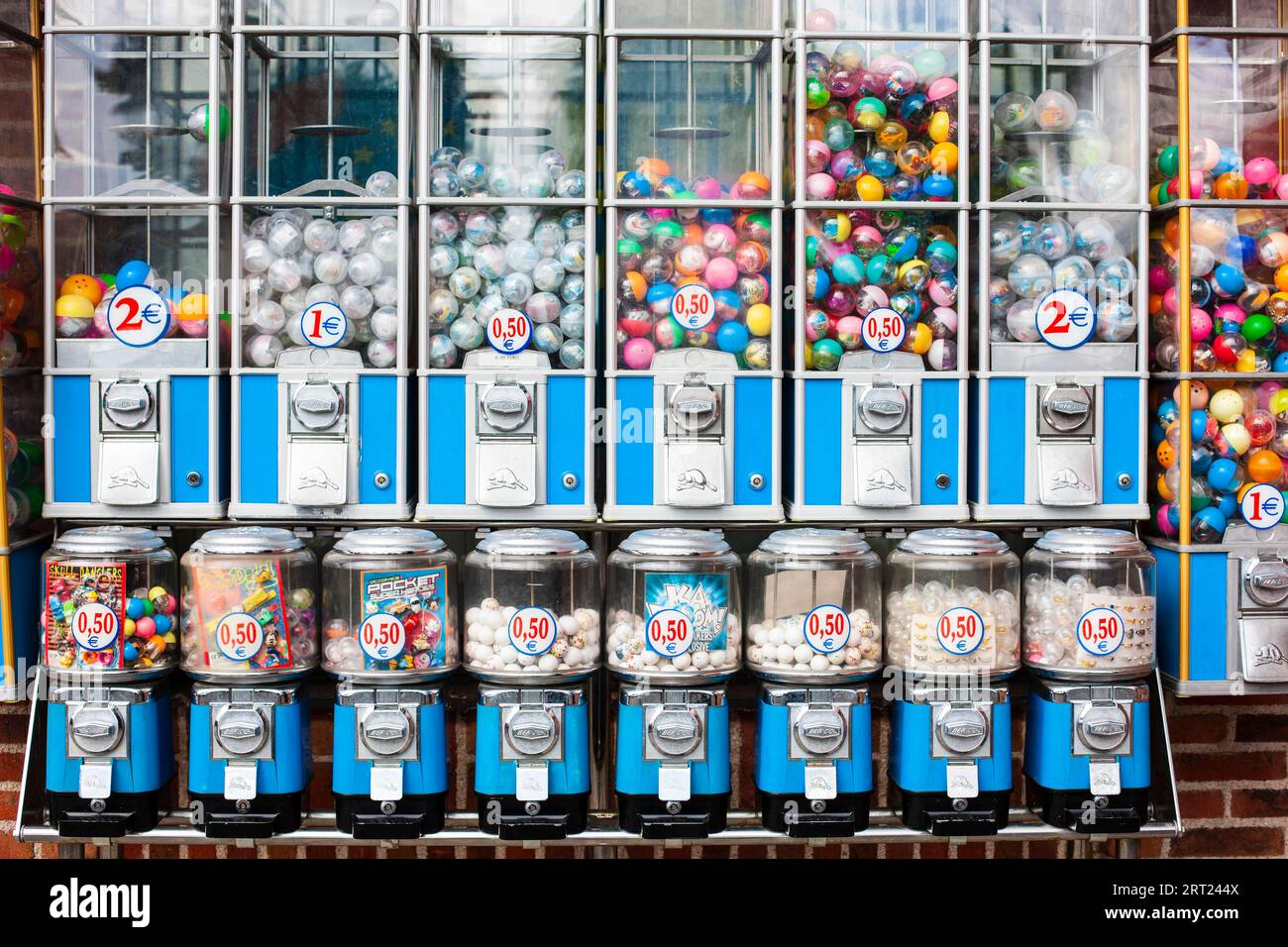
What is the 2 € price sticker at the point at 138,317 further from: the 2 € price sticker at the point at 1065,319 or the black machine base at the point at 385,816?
the 2 € price sticker at the point at 1065,319

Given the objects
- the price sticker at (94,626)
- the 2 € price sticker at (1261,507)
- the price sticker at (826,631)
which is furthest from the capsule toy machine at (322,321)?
A: the 2 € price sticker at (1261,507)

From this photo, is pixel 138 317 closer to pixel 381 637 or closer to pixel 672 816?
pixel 381 637

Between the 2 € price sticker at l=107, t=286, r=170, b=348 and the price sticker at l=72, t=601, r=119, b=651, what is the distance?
61cm

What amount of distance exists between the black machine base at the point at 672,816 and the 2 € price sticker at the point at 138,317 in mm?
1522

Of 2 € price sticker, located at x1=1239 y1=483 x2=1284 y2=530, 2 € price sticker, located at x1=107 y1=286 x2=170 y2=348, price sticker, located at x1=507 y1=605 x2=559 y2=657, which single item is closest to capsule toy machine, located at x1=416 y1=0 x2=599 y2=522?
price sticker, located at x1=507 y1=605 x2=559 y2=657

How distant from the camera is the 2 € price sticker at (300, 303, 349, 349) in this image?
2805 millimetres

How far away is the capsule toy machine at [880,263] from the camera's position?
2805 mm

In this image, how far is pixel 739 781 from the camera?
3203mm

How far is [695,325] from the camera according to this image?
2.81 m

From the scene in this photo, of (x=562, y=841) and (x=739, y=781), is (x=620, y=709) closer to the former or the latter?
(x=562, y=841)

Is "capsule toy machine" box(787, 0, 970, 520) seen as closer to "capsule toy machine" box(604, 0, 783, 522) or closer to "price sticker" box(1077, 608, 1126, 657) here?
"capsule toy machine" box(604, 0, 783, 522)

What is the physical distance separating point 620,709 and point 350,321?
108 centimetres

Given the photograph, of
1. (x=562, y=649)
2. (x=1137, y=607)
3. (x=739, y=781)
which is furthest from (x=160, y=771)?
(x=1137, y=607)

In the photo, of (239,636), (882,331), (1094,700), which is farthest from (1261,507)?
(239,636)
